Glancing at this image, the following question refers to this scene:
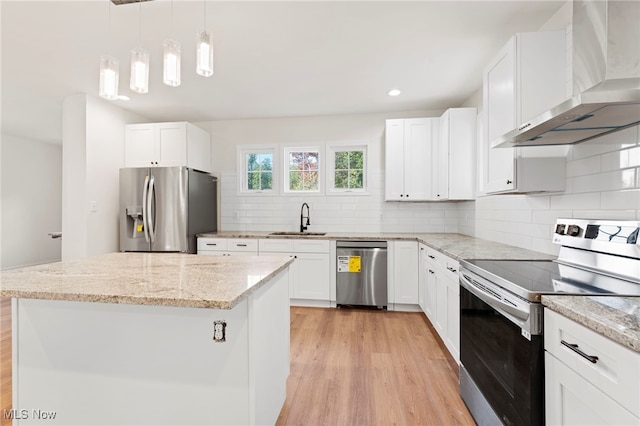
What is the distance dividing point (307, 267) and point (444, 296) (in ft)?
5.50

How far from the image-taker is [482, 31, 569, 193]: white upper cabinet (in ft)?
5.96

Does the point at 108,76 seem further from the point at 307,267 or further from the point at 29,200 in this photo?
the point at 29,200

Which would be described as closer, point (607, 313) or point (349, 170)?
point (607, 313)

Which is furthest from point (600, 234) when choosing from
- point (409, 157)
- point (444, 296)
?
point (409, 157)

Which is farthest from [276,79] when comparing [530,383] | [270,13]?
[530,383]

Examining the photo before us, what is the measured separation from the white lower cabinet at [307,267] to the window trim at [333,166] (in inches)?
37.4

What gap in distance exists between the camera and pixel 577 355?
3.12 ft

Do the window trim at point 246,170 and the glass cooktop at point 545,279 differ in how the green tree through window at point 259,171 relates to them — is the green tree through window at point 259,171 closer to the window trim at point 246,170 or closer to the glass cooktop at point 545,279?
the window trim at point 246,170

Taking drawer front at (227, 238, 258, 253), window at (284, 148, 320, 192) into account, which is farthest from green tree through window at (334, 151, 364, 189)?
drawer front at (227, 238, 258, 253)

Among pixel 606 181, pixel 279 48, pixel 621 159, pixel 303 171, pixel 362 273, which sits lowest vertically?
pixel 362 273

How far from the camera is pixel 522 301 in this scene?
3.90 feet

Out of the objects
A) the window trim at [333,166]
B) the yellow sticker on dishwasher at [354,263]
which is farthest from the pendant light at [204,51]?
Answer: the window trim at [333,166]

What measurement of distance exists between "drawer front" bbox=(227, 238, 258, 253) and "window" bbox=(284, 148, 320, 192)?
102 centimetres

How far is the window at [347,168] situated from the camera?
420 cm
